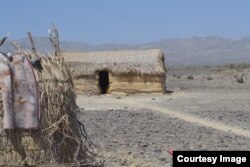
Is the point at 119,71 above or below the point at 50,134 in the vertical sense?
below

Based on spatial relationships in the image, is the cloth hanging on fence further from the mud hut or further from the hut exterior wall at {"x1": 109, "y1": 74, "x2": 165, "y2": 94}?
the hut exterior wall at {"x1": 109, "y1": 74, "x2": 165, "y2": 94}

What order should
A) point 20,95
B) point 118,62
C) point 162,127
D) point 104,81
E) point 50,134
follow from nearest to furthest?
point 20,95
point 50,134
point 162,127
point 118,62
point 104,81

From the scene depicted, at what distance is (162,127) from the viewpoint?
663 inches

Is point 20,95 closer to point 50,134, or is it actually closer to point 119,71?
point 50,134

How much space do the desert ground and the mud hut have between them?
4.89 m

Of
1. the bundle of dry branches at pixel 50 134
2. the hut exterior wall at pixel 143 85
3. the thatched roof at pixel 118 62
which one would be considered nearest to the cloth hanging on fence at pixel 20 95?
the bundle of dry branches at pixel 50 134

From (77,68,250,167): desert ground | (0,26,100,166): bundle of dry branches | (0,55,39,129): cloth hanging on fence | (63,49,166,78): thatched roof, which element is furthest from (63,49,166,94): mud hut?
(0,55,39,129): cloth hanging on fence

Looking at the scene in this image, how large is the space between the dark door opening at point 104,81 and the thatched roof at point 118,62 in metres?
1.03

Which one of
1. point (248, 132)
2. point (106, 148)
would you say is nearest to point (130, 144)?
point (106, 148)

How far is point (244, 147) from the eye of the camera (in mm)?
12883

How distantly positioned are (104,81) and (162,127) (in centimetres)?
1932

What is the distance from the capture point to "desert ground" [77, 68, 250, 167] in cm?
1241

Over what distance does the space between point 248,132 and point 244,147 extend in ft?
9.06

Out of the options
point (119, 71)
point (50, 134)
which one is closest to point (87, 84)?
point (119, 71)
